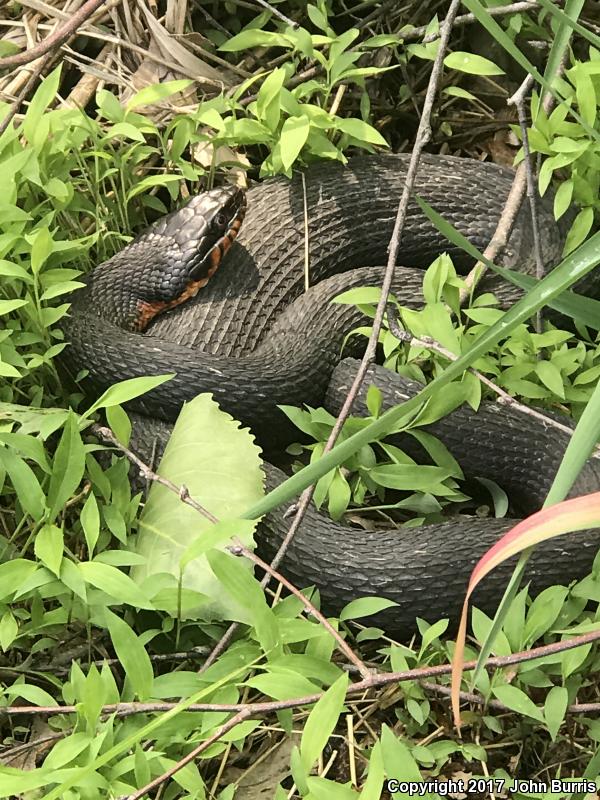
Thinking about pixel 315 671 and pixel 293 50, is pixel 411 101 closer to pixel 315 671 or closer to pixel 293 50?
pixel 293 50

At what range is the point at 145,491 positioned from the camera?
2.60 metres

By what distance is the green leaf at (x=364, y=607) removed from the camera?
81.1 inches

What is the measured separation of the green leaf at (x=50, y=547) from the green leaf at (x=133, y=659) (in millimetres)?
226

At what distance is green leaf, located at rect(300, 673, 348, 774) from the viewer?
1498 millimetres

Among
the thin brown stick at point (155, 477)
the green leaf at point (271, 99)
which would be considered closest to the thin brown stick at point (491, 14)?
Answer: the green leaf at point (271, 99)

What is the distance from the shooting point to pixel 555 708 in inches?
72.7

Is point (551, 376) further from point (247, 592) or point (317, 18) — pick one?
point (317, 18)

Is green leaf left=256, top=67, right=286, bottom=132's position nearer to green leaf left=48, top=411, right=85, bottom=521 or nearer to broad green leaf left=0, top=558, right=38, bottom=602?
green leaf left=48, top=411, right=85, bottom=521

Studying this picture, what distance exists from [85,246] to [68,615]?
136 centimetres

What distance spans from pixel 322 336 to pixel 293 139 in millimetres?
707

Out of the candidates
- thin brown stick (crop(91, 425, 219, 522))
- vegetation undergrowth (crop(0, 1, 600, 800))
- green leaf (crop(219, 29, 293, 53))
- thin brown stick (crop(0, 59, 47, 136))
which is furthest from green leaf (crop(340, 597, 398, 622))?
green leaf (crop(219, 29, 293, 53))

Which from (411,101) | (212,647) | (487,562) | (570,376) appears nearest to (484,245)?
(411,101)

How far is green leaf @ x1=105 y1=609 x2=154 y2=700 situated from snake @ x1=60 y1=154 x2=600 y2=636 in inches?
24.6

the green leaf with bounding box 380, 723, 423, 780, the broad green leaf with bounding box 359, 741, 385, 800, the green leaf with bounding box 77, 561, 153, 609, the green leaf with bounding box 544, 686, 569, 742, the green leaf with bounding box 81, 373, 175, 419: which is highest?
the green leaf with bounding box 81, 373, 175, 419
